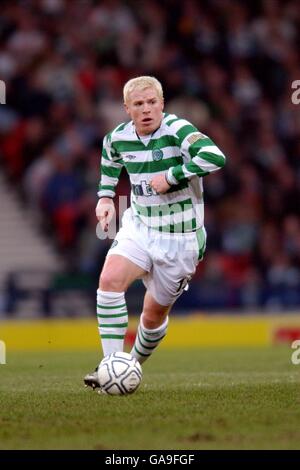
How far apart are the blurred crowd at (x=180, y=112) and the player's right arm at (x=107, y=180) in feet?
26.6

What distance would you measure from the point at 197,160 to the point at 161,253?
2.24 feet

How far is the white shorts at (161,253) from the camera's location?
25.0ft

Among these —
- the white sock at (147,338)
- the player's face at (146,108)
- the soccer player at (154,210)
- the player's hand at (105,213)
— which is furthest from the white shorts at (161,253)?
the player's face at (146,108)

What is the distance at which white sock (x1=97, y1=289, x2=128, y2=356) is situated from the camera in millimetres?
7414

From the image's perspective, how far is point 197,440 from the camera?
5.48 meters

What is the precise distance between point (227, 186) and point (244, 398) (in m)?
10.6

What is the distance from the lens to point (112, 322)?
7.45 m

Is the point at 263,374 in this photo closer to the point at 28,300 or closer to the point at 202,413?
the point at 202,413

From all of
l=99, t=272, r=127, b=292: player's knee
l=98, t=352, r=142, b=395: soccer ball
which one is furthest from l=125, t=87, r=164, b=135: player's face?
l=98, t=352, r=142, b=395: soccer ball

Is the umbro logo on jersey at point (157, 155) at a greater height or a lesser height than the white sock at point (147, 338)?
greater

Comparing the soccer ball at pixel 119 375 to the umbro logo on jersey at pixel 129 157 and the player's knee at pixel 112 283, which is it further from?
the umbro logo on jersey at pixel 129 157

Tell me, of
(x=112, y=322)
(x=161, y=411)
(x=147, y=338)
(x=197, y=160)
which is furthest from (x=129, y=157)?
(x=161, y=411)

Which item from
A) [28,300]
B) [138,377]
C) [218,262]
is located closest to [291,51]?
[218,262]

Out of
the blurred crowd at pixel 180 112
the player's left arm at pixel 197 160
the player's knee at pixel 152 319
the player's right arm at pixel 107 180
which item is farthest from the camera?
the blurred crowd at pixel 180 112
